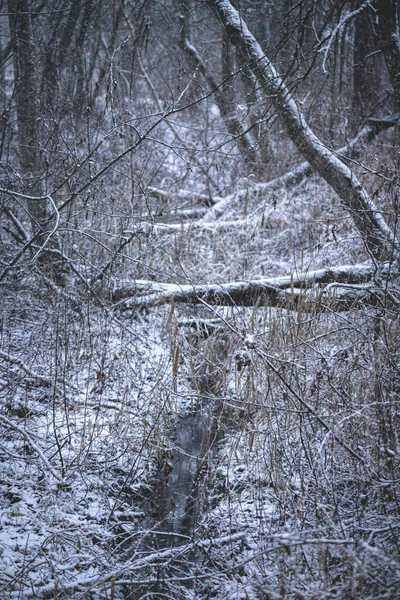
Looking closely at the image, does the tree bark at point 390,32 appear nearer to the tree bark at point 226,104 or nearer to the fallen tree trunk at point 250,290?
the fallen tree trunk at point 250,290

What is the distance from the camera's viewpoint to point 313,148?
16.7 feet

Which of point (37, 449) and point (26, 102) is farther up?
point (26, 102)

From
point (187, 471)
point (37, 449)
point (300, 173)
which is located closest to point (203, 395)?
point (187, 471)

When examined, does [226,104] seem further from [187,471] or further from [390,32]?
[187,471]

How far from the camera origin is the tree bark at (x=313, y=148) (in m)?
4.52

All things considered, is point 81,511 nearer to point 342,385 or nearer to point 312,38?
point 342,385

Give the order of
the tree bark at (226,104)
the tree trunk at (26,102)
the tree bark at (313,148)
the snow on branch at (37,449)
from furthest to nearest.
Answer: the tree bark at (226,104)
the tree trunk at (26,102)
the tree bark at (313,148)
the snow on branch at (37,449)

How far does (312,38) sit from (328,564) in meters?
9.74

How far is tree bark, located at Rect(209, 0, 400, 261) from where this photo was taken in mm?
4516

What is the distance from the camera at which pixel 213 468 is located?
11.2 ft

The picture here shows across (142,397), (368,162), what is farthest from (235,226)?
(142,397)

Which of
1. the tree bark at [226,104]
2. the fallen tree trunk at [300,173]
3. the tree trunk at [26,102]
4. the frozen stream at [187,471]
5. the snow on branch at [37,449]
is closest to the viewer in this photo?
the snow on branch at [37,449]

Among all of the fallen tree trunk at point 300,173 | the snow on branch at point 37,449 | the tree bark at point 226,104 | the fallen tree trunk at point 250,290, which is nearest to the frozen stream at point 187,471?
the snow on branch at point 37,449

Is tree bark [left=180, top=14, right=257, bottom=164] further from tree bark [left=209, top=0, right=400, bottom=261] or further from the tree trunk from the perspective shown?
the tree trunk
